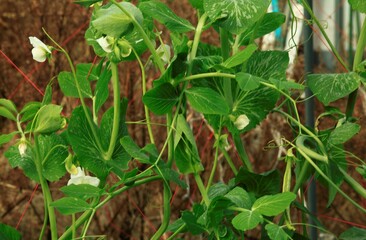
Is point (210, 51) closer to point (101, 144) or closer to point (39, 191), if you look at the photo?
point (101, 144)

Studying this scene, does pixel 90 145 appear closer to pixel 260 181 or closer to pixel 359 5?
pixel 260 181

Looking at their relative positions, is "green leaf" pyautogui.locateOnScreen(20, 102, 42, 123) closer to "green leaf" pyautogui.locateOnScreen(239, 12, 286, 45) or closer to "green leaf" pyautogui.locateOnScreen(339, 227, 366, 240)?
"green leaf" pyautogui.locateOnScreen(239, 12, 286, 45)

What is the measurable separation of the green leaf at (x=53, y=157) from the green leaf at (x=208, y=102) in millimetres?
167

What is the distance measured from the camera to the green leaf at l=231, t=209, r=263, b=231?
78cm

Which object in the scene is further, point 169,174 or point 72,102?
point 72,102

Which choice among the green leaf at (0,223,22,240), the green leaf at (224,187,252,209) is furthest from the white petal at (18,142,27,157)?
the green leaf at (224,187,252,209)

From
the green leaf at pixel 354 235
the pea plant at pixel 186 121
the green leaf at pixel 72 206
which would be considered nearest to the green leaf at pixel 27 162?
the pea plant at pixel 186 121

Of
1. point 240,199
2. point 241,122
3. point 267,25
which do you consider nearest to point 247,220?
point 240,199

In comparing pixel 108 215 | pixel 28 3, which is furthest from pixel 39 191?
pixel 28 3

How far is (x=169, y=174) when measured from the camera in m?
0.85

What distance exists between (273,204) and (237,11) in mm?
176

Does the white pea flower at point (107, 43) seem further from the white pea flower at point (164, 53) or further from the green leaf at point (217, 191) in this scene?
the green leaf at point (217, 191)

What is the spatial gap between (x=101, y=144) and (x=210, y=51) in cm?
16

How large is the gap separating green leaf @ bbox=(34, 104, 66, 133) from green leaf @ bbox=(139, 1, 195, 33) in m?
0.13
